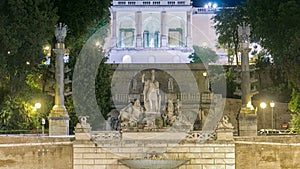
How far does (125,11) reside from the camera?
2574 inches

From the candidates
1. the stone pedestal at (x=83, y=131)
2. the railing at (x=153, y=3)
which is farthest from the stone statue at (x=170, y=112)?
the railing at (x=153, y=3)

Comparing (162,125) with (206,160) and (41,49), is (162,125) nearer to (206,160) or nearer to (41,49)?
(206,160)

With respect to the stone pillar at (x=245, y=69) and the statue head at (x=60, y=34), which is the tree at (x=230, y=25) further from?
the statue head at (x=60, y=34)

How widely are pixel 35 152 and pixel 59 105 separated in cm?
475

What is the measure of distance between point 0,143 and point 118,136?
517 centimetres

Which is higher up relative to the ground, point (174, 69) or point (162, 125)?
point (174, 69)

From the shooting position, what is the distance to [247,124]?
1177 inches

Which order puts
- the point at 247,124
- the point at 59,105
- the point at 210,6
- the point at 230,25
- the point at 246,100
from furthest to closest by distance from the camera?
1. the point at 210,6
2. the point at 230,25
3. the point at 246,100
4. the point at 59,105
5. the point at 247,124

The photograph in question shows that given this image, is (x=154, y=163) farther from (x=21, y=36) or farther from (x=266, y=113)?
(x=266, y=113)

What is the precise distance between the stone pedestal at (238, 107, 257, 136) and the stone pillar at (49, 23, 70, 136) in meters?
8.87

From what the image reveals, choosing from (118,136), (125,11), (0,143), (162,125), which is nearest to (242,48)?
(162,125)

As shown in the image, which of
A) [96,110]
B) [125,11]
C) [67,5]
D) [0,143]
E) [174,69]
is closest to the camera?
[0,143]

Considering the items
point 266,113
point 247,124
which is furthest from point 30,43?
point 266,113

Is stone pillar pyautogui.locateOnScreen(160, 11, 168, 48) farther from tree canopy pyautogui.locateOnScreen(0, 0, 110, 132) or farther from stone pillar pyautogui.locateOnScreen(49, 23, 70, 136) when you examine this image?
stone pillar pyautogui.locateOnScreen(49, 23, 70, 136)
